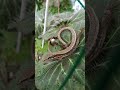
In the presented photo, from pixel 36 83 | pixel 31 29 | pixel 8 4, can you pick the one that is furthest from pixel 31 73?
pixel 8 4

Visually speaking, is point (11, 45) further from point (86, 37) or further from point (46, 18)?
point (86, 37)

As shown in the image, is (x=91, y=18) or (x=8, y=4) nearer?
(x=91, y=18)

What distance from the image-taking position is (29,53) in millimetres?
2434

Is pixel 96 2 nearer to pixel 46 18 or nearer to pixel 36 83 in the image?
pixel 46 18

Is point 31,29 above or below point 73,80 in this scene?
above

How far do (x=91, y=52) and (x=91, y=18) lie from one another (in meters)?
0.19

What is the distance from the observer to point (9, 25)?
2.49m

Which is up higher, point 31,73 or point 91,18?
point 91,18

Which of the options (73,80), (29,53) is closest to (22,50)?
(29,53)

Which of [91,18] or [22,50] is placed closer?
[91,18]

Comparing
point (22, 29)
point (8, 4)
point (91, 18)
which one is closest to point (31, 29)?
point (22, 29)

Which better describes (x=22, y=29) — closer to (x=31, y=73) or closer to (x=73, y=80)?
(x=31, y=73)

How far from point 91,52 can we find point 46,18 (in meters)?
0.34

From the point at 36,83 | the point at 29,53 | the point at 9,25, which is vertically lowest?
the point at 36,83
